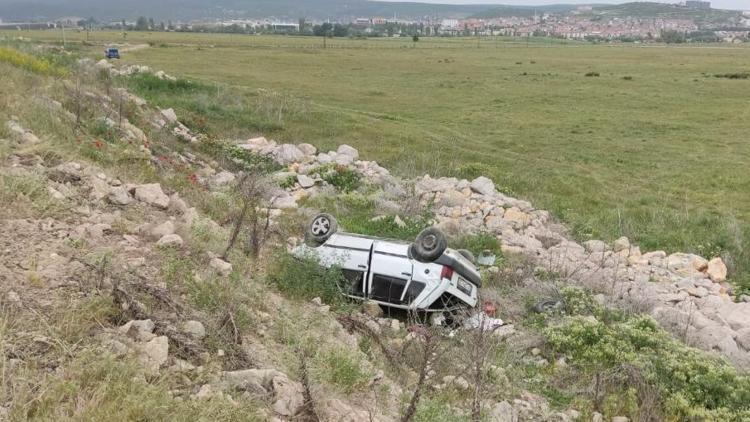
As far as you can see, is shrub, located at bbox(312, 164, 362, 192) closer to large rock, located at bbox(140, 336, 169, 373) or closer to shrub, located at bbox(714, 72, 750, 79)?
large rock, located at bbox(140, 336, 169, 373)

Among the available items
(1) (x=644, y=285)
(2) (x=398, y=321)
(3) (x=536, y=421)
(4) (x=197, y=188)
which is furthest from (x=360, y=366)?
(4) (x=197, y=188)

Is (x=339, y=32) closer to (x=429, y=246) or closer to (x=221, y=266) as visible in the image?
(x=429, y=246)

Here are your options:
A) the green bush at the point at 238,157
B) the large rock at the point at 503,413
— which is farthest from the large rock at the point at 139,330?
the green bush at the point at 238,157

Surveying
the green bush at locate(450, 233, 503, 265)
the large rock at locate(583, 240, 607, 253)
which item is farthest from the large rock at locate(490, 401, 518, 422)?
the large rock at locate(583, 240, 607, 253)

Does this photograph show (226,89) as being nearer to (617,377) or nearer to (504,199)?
(504,199)

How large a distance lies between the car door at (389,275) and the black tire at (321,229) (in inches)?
42.1

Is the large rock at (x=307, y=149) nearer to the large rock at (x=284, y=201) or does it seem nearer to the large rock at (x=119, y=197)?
the large rock at (x=284, y=201)

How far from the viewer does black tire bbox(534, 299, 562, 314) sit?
8594 mm

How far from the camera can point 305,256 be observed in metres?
8.18

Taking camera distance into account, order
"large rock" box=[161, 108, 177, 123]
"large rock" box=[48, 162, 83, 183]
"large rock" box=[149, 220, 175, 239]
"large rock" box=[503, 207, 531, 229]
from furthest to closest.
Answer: "large rock" box=[161, 108, 177, 123] → "large rock" box=[503, 207, 531, 229] → "large rock" box=[48, 162, 83, 183] → "large rock" box=[149, 220, 175, 239]

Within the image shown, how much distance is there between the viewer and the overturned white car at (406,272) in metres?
7.97

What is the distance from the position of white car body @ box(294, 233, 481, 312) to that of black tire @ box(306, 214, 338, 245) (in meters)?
0.55

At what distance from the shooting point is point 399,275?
811 centimetres

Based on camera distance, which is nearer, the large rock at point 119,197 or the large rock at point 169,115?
the large rock at point 119,197
